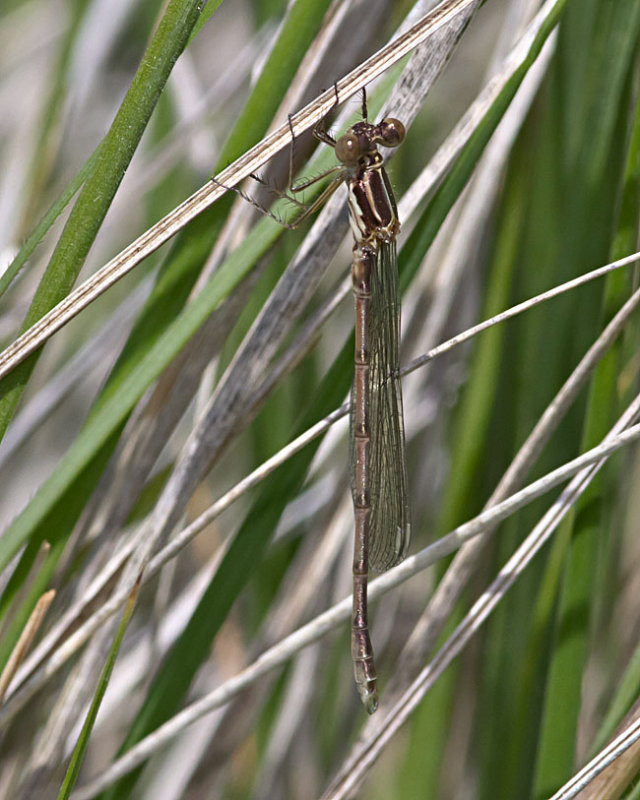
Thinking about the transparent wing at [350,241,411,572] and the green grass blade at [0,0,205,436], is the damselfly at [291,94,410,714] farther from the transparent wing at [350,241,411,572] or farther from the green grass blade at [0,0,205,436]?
the green grass blade at [0,0,205,436]

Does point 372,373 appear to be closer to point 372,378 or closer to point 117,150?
point 372,378

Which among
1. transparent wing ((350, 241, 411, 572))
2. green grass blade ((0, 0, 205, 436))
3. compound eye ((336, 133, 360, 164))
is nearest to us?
green grass blade ((0, 0, 205, 436))

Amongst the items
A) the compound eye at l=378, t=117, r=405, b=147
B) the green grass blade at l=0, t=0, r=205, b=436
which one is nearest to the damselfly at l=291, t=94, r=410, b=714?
the compound eye at l=378, t=117, r=405, b=147

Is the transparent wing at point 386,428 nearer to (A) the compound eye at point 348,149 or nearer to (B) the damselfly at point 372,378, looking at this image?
(B) the damselfly at point 372,378

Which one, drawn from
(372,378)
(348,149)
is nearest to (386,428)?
(372,378)

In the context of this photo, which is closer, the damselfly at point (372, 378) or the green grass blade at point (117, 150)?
the green grass blade at point (117, 150)

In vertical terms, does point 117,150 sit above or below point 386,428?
above

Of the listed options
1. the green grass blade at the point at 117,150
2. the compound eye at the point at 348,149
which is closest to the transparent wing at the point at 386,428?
the compound eye at the point at 348,149

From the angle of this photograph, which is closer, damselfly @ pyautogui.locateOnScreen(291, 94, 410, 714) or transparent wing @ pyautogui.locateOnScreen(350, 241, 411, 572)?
damselfly @ pyautogui.locateOnScreen(291, 94, 410, 714)
